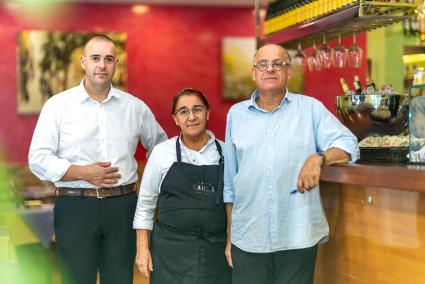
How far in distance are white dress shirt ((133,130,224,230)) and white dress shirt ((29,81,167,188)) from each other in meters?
0.26

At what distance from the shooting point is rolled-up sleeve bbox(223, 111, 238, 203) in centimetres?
249

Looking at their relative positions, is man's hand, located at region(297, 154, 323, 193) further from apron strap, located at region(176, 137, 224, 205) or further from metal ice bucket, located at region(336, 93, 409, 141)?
metal ice bucket, located at region(336, 93, 409, 141)

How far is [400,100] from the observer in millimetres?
2770

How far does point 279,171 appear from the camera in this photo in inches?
91.0

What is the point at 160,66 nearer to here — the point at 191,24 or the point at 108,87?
the point at 191,24

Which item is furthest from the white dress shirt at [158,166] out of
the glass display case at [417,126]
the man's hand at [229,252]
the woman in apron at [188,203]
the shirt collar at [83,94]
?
the glass display case at [417,126]

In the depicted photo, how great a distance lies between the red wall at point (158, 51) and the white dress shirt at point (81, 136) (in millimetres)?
3986

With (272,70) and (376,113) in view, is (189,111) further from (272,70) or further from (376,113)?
(376,113)

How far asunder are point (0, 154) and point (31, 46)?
3.91 ft

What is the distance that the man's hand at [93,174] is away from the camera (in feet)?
9.39

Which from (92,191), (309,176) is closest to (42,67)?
(92,191)

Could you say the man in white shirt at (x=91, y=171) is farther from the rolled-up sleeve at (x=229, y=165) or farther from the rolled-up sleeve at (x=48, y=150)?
the rolled-up sleeve at (x=229, y=165)

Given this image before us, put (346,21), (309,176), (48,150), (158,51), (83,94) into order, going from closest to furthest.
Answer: (309,176), (48,150), (83,94), (346,21), (158,51)

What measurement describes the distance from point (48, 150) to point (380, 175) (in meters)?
1.51
